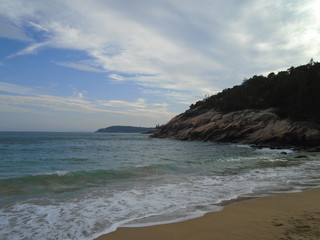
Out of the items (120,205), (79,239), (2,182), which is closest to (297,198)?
(120,205)

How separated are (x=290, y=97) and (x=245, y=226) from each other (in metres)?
50.6

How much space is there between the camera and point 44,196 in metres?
9.41

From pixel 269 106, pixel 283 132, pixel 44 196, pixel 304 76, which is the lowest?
pixel 44 196

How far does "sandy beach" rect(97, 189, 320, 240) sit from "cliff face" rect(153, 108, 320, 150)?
35438mm

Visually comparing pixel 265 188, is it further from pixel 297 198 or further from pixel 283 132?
pixel 283 132

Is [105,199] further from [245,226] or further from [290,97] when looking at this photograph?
[290,97]

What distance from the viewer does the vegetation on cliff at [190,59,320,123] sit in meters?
44.2

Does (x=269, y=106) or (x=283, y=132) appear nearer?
(x=283, y=132)

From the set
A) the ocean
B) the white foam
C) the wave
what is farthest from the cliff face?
the white foam

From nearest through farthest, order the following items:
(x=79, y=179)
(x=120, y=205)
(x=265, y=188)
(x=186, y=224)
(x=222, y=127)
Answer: (x=186, y=224) → (x=120, y=205) → (x=265, y=188) → (x=79, y=179) → (x=222, y=127)

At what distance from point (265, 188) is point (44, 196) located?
9093 mm

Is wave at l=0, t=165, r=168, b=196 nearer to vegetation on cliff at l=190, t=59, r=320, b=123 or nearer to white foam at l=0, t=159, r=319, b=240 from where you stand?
white foam at l=0, t=159, r=319, b=240

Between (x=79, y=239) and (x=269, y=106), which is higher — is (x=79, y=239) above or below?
below

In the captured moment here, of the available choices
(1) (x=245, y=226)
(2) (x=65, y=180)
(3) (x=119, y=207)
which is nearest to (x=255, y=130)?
(2) (x=65, y=180)
